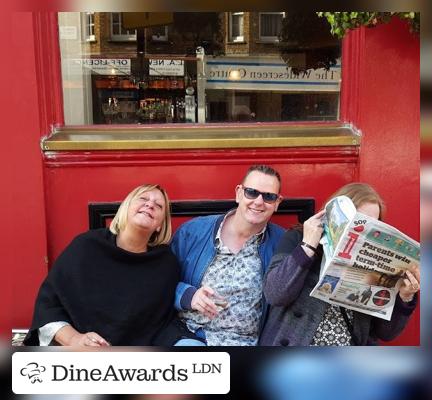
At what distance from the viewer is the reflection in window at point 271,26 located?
2418 millimetres

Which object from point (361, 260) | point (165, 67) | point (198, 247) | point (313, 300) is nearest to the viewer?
point (361, 260)

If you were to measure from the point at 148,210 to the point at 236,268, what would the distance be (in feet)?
1.28

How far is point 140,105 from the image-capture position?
2594 mm

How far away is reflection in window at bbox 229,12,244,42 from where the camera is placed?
95.9 inches

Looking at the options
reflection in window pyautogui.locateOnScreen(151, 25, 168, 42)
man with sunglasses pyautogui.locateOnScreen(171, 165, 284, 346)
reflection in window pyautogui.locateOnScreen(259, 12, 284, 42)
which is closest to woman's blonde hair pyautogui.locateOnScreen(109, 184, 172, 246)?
man with sunglasses pyautogui.locateOnScreen(171, 165, 284, 346)

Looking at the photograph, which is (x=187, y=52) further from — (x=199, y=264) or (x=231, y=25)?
(x=199, y=264)

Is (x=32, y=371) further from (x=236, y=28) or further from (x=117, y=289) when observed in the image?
(x=236, y=28)

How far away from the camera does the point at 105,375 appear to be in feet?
6.39

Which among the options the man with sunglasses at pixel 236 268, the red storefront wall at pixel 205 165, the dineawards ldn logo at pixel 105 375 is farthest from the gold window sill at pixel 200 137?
the dineawards ldn logo at pixel 105 375

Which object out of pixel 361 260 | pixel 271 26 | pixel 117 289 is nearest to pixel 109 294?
pixel 117 289

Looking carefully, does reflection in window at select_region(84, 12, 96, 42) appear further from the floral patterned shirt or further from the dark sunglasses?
the floral patterned shirt

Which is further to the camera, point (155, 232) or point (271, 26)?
point (271, 26)

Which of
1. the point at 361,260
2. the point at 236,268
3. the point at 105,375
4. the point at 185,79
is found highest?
the point at 185,79

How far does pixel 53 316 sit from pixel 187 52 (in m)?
1.21
